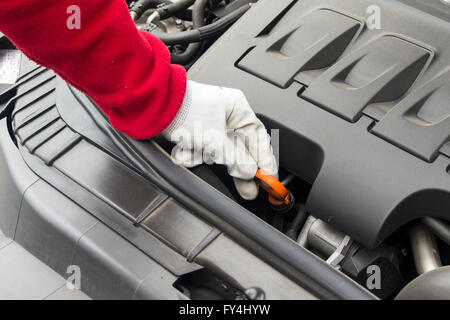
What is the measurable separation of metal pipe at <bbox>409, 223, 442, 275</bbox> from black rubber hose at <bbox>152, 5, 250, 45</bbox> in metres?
0.71

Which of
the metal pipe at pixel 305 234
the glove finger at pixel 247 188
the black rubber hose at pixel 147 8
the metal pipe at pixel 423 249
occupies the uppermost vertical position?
the black rubber hose at pixel 147 8

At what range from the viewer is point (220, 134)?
988mm

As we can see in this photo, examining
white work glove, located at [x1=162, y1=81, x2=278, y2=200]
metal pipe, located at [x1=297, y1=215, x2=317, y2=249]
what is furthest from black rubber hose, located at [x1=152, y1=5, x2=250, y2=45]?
metal pipe, located at [x1=297, y1=215, x2=317, y2=249]

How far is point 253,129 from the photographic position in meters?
1.01

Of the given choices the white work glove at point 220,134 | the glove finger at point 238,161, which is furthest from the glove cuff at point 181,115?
the glove finger at point 238,161

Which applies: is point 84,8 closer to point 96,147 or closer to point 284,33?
point 96,147

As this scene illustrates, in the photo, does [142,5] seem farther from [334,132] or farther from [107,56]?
[334,132]

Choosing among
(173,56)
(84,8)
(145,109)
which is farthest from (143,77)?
(173,56)

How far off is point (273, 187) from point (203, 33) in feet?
1.75

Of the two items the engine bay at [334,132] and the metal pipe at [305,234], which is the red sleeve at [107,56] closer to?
the engine bay at [334,132]

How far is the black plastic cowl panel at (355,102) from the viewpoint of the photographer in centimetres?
91

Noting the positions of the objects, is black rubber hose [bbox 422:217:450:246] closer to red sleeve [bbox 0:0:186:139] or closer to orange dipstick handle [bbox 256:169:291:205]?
orange dipstick handle [bbox 256:169:291:205]

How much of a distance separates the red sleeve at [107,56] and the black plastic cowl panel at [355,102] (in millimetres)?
226
